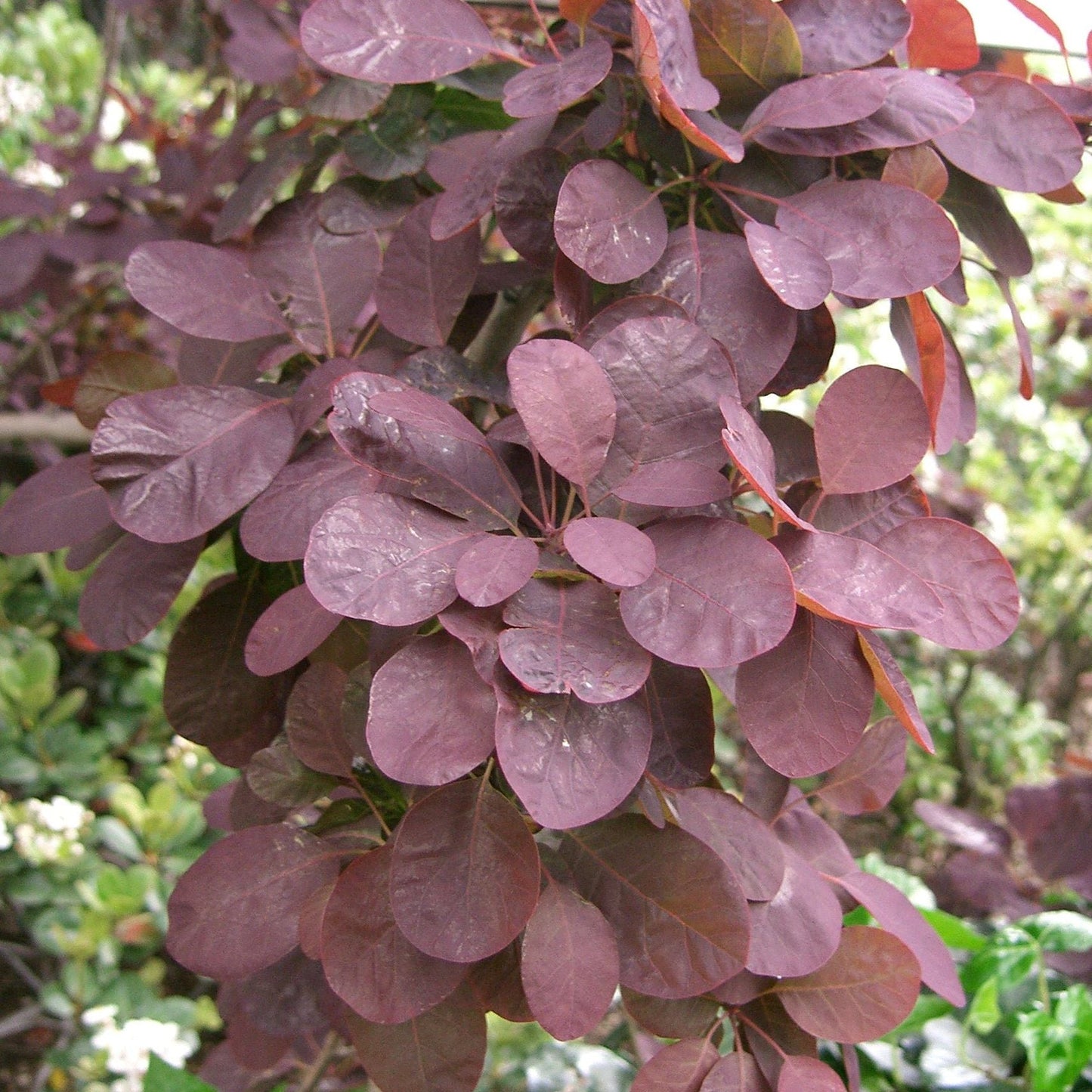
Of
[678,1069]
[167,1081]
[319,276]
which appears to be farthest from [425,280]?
[167,1081]

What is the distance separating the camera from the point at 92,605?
66cm

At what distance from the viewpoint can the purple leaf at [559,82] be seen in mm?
552

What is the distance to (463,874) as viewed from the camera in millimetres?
511

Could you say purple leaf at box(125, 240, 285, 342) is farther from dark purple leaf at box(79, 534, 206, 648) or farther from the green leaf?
the green leaf

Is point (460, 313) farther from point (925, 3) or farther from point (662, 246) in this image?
point (925, 3)

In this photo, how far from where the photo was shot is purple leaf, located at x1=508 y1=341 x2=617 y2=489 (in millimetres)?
509

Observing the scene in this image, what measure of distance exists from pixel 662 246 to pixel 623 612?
0.23 metres

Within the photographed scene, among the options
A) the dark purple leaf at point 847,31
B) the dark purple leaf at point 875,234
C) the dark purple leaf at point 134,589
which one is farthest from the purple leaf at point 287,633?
the dark purple leaf at point 847,31

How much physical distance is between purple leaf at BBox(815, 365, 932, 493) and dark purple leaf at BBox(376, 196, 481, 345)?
9.7 inches

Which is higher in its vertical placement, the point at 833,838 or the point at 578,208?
the point at 578,208

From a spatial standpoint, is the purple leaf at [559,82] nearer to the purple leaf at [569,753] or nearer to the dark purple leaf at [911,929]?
the purple leaf at [569,753]

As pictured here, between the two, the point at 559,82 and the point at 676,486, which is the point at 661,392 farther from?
the point at 559,82

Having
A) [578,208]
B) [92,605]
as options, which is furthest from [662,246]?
[92,605]

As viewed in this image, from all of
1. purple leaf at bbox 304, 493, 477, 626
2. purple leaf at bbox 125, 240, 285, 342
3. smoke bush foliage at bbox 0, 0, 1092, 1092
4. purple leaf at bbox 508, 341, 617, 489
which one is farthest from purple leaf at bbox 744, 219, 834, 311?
purple leaf at bbox 125, 240, 285, 342
